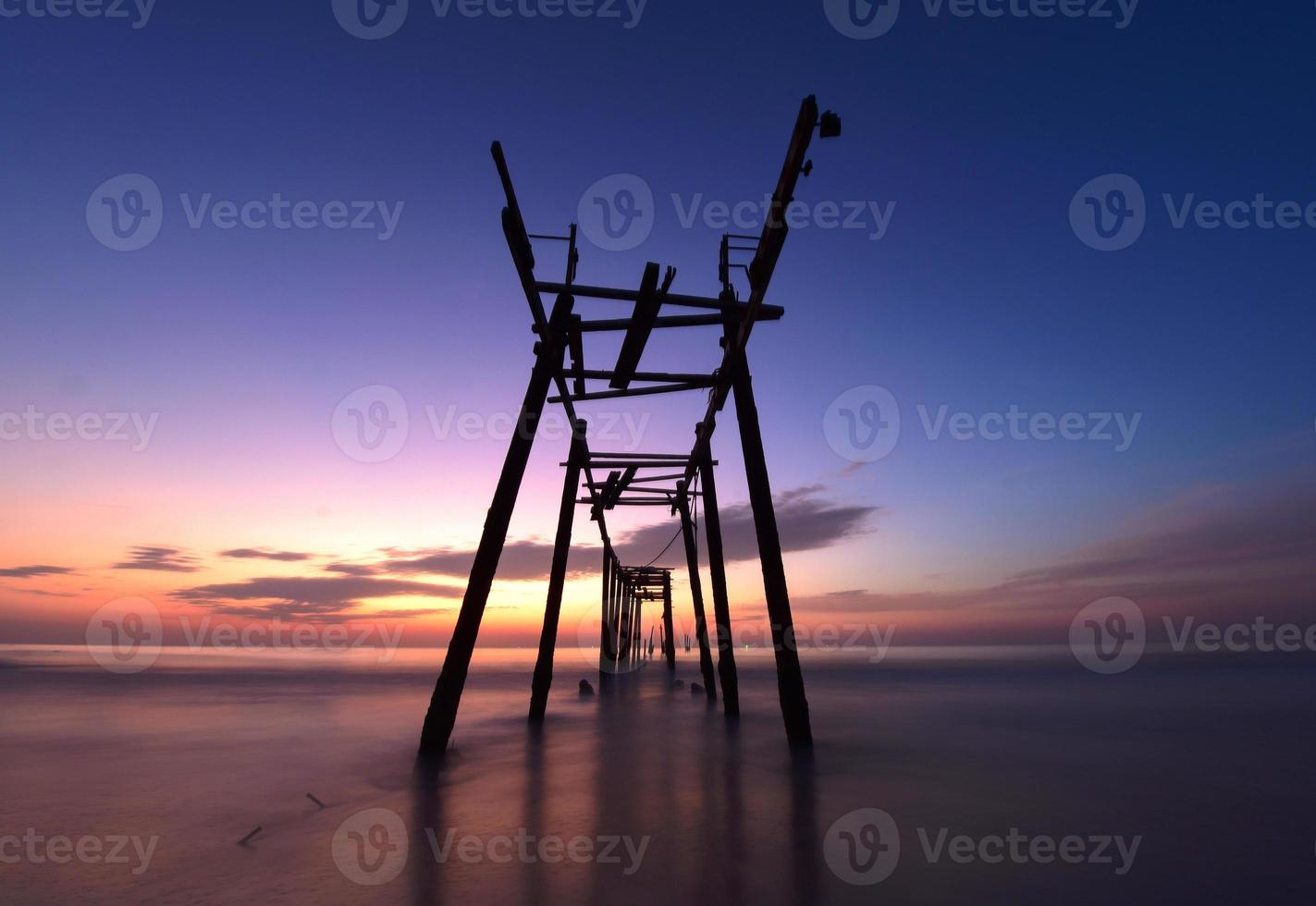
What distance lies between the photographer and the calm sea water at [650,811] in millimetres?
4730

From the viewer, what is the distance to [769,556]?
9.02 meters

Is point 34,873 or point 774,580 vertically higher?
point 774,580

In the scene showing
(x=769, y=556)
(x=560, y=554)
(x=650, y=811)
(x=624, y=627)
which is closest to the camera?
(x=650, y=811)

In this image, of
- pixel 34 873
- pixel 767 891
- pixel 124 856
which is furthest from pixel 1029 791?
pixel 34 873

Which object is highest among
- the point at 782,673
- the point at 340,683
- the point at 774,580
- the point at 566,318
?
the point at 566,318

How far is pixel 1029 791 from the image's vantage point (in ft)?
25.9

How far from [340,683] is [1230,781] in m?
33.9

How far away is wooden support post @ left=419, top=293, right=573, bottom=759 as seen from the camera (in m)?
8.38

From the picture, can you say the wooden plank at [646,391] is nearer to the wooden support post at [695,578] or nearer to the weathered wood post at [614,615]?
the wooden support post at [695,578]

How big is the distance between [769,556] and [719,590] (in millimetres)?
6397

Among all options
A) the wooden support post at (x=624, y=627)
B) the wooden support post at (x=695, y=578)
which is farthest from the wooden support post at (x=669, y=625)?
the wooden support post at (x=695, y=578)

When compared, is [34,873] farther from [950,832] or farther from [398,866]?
[950,832]

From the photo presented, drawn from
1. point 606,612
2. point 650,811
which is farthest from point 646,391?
point 606,612

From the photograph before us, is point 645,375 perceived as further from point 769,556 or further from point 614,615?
point 614,615
